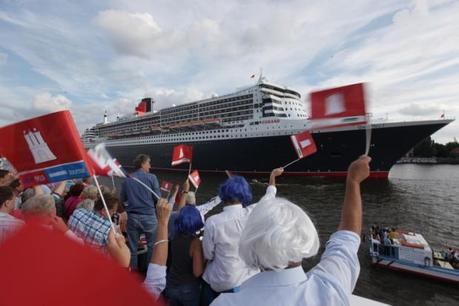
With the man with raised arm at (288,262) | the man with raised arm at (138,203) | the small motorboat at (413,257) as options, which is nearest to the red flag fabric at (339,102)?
the man with raised arm at (288,262)

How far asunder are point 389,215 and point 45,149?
53.9 feet

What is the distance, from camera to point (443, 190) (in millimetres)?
24625

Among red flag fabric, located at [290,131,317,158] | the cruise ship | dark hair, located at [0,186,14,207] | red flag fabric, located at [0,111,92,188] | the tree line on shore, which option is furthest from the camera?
the tree line on shore

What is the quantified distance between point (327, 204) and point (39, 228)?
58.0 feet

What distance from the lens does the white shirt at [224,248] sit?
2.17 m

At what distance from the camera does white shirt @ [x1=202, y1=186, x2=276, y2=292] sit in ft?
7.11

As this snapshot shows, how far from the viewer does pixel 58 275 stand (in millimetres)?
700

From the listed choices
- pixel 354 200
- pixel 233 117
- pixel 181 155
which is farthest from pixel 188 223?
pixel 233 117

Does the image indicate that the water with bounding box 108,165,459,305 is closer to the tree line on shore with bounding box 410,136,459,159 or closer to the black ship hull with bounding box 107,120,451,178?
the black ship hull with bounding box 107,120,451,178

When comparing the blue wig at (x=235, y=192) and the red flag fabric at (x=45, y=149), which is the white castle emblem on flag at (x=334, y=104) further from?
the red flag fabric at (x=45, y=149)

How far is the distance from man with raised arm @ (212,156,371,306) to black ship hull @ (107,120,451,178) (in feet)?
80.5

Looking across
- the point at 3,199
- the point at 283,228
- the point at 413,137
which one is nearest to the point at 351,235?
the point at 283,228

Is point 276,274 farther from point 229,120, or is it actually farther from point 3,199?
point 229,120

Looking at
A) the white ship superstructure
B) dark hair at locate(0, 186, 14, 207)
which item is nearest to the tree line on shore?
the white ship superstructure
